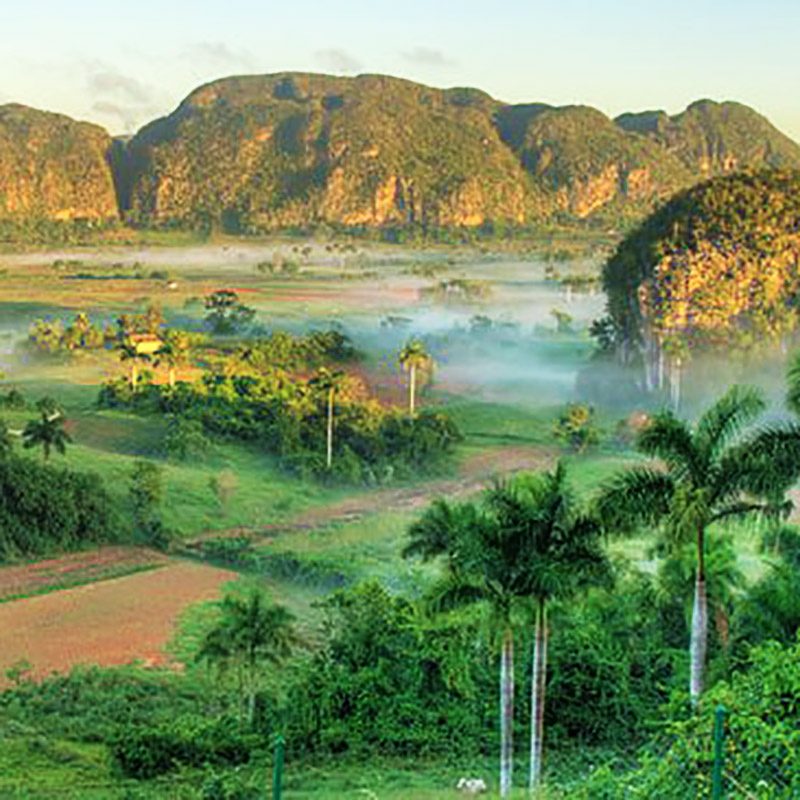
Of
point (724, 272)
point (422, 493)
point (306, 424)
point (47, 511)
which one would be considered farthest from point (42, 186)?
point (47, 511)

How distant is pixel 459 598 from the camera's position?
17.0 meters

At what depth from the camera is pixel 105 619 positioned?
32.4 m

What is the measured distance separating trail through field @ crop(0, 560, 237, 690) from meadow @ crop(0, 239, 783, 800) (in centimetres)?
10

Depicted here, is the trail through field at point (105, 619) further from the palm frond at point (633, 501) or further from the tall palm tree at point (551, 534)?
the palm frond at point (633, 501)

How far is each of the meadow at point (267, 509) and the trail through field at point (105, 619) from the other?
0.10 m

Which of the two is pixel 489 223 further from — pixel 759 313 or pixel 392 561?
pixel 392 561

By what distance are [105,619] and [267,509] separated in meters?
12.6

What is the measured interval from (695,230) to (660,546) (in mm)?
56543

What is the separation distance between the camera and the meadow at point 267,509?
2044cm

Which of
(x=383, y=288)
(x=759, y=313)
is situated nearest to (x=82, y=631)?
(x=759, y=313)

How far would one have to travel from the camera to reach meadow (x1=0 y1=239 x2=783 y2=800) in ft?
67.1

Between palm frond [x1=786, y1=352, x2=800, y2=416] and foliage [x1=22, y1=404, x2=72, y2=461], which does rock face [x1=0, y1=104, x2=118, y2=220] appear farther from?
palm frond [x1=786, y1=352, x2=800, y2=416]

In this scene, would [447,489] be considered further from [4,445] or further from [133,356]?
[133,356]

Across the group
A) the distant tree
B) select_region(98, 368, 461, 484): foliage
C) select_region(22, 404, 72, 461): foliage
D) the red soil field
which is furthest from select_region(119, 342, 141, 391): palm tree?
the red soil field
